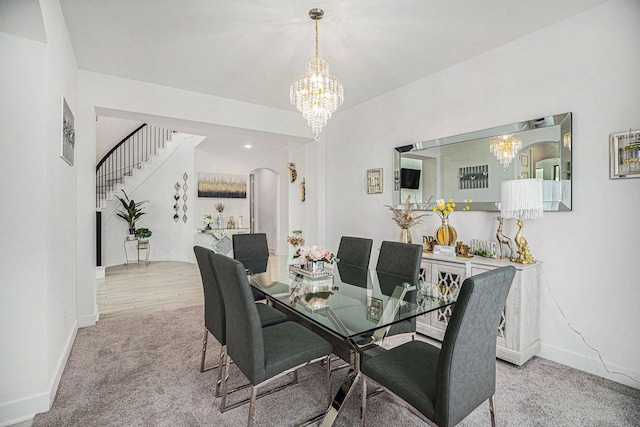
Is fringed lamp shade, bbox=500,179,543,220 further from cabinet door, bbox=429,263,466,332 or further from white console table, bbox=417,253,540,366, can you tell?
cabinet door, bbox=429,263,466,332

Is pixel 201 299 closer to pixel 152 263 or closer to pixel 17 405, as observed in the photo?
pixel 17 405

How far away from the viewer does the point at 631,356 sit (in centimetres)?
230

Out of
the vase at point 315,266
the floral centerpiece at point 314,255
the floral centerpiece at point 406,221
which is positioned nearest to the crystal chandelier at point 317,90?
the floral centerpiece at point 314,255

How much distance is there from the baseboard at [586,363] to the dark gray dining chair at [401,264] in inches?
50.7

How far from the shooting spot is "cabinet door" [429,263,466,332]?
2844mm

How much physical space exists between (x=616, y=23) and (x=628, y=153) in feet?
3.24

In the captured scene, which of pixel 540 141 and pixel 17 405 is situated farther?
pixel 540 141

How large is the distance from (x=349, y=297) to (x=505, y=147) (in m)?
2.13

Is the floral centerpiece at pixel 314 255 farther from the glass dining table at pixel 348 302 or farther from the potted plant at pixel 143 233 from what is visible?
the potted plant at pixel 143 233

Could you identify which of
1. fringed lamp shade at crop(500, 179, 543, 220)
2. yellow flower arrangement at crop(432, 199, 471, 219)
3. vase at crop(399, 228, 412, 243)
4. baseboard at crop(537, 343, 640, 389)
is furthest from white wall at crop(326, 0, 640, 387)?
vase at crop(399, 228, 412, 243)

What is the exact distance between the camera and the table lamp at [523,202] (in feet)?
8.09

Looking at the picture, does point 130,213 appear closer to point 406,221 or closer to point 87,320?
point 87,320

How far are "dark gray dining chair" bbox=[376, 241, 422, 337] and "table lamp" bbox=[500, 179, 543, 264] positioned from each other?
2.61 feet

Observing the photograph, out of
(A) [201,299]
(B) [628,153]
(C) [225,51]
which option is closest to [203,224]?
(A) [201,299]
